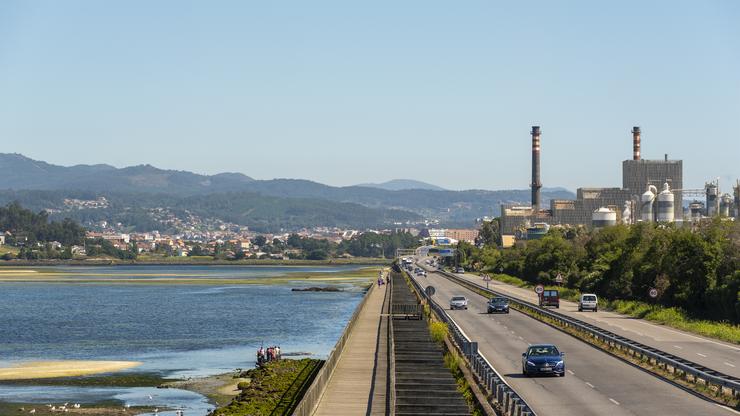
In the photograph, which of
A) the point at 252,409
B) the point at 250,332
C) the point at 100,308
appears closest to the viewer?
the point at 252,409

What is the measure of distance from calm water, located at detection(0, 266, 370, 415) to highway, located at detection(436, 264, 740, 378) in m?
19.0

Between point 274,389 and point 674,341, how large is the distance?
21409 mm

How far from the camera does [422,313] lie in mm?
86938

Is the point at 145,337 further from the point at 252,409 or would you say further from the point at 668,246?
the point at 252,409

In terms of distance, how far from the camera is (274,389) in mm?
56219

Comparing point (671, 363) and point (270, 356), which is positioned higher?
point (671, 363)

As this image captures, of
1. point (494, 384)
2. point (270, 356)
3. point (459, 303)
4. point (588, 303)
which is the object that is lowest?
point (270, 356)

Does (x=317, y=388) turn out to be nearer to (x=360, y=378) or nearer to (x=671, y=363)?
(x=360, y=378)

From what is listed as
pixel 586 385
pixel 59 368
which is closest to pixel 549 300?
pixel 59 368

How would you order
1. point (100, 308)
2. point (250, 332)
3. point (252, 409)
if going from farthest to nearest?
point (100, 308)
point (250, 332)
point (252, 409)

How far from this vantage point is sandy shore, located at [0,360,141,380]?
68.4 metres

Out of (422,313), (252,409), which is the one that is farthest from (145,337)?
(252,409)

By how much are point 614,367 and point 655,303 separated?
149 feet

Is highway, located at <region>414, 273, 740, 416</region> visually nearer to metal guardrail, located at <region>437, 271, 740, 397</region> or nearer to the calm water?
metal guardrail, located at <region>437, 271, 740, 397</region>
